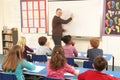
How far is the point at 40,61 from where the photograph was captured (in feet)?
13.4

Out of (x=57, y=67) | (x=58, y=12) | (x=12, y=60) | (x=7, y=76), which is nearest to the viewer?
(x=7, y=76)

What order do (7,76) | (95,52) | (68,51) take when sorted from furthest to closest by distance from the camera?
1. (68,51)
2. (95,52)
3. (7,76)

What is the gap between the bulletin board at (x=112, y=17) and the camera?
5559mm

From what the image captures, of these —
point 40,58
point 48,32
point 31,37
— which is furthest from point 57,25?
point 40,58

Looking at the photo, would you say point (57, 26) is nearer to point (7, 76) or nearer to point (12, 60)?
point (12, 60)

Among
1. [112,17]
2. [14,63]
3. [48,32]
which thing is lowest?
[14,63]

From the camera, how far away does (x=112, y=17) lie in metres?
5.63

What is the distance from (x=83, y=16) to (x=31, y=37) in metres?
2.03

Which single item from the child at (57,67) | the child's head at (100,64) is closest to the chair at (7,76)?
the child at (57,67)

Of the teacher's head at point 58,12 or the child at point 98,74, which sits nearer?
the child at point 98,74

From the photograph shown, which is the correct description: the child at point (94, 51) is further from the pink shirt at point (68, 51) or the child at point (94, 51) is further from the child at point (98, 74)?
the child at point (98, 74)

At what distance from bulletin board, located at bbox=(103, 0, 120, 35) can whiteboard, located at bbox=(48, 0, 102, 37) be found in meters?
0.19

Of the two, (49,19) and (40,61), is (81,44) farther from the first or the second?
(40,61)

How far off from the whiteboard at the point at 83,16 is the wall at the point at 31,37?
12.6 inches
